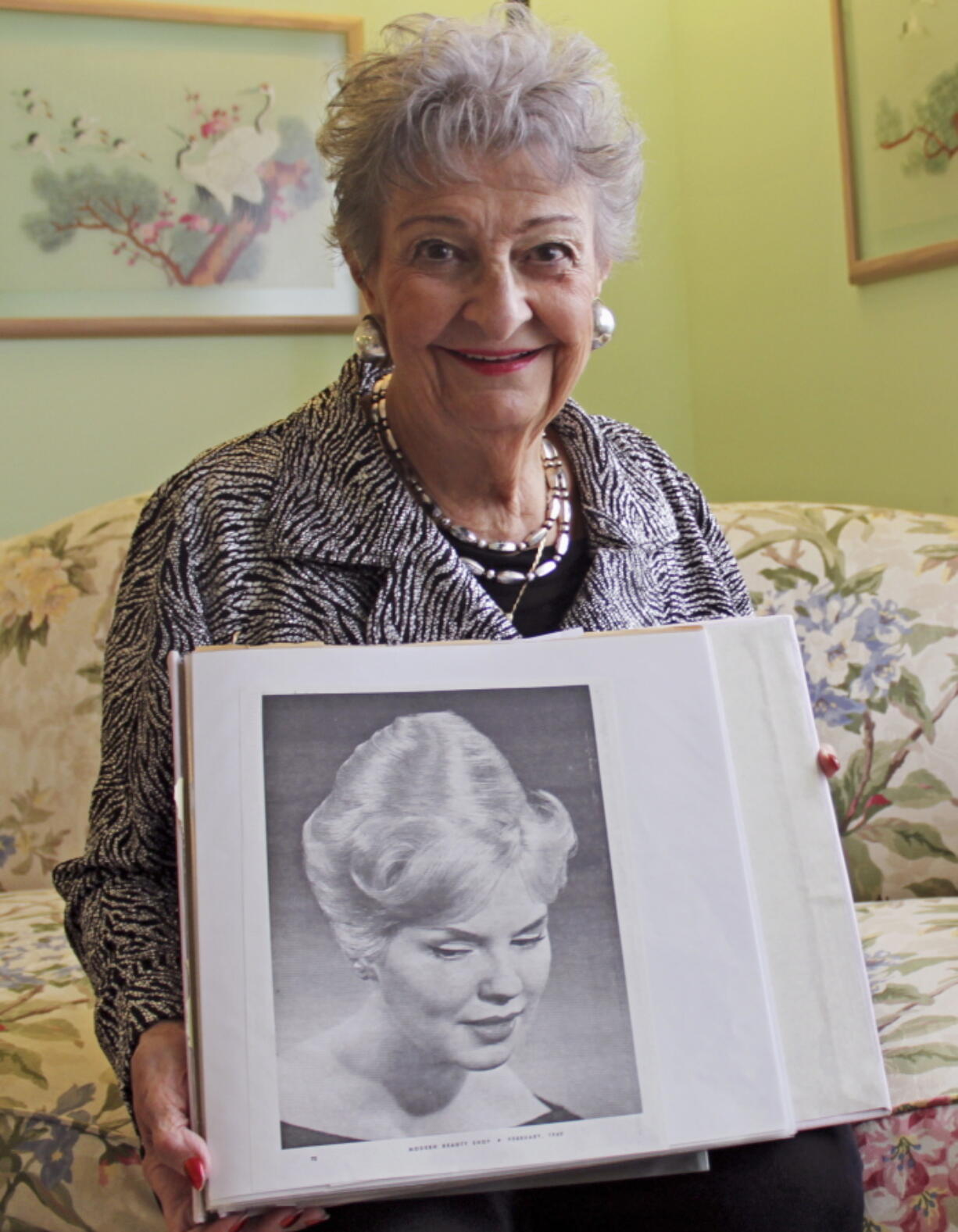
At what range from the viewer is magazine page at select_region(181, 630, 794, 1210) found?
2.38 feet

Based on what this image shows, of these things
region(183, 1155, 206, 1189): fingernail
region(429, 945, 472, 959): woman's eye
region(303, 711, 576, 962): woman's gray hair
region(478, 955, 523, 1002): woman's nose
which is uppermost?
region(303, 711, 576, 962): woman's gray hair

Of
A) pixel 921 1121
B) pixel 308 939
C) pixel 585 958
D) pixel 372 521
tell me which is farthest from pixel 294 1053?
pixel 921 1121

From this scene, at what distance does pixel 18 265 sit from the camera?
2078 mm

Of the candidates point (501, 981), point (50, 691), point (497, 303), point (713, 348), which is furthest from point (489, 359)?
point (713, 348)

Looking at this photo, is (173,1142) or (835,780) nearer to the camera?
(173,1142)

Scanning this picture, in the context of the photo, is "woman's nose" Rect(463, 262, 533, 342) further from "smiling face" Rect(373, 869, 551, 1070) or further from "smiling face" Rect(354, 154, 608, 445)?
"smiling face" Rect(373, 869, 551, 1070)

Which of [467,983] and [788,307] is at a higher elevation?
[788,307]

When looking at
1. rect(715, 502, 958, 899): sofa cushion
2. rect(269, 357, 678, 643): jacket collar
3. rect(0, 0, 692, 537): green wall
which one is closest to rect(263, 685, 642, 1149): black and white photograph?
rect(269, 357, 678, 643): jacket collar

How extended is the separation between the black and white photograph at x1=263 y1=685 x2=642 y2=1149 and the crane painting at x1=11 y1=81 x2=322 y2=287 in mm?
1545

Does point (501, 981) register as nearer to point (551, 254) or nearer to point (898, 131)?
point (551, 254)

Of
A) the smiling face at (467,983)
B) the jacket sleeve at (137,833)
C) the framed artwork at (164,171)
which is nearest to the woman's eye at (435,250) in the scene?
the jacket sleeve at (137,833)

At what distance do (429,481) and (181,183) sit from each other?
119 cm

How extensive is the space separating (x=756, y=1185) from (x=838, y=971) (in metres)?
0.17

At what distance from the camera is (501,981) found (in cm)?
76
